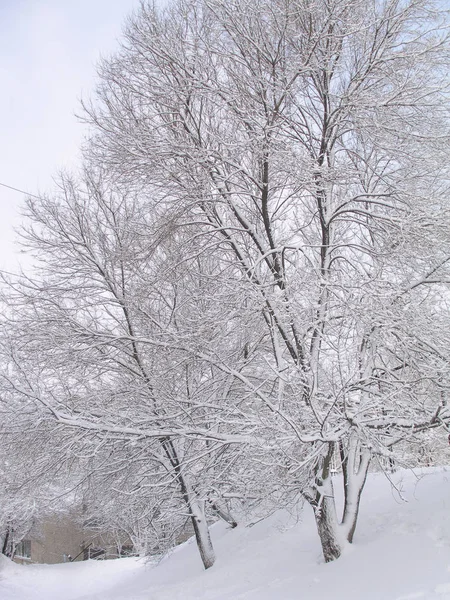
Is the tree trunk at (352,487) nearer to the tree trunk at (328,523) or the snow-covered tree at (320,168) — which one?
the snow-covered tree at (320,168)

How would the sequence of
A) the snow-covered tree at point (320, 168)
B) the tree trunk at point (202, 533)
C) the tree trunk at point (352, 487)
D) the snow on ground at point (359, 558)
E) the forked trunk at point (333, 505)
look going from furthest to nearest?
the tree trunk at point (202, 533) < the tree trunk at point (352, 487) < the forked trunk at point (333, 505) < the snow-covered tree at point (320, 168) < the snow on ground at point (359, 558)

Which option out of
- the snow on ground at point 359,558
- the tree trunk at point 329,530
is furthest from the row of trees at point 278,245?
the snow on ground at point 359,558

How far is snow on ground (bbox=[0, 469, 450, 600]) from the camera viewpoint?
5559mm

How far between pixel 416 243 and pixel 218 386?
3.76 meters

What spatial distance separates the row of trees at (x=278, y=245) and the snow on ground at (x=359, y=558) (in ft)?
2.01

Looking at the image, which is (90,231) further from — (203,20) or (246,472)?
(246,472)

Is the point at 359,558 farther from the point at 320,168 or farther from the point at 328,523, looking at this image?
the point at 320,168

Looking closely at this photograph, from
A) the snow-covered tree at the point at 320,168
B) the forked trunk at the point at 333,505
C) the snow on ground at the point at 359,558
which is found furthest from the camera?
the forked trunk at the point at 333,505

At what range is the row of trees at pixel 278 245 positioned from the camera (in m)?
5.89

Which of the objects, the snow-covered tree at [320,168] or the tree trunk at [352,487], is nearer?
the snow-covered tree at [320,168]

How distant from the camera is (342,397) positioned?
17.3 ft

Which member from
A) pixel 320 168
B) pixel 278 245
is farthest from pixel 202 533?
pixel 320 168

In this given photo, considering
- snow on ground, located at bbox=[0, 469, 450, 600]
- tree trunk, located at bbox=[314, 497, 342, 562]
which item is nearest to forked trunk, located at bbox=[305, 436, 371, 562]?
tree trunk, located at bbox=[314, 497, 342, 562]

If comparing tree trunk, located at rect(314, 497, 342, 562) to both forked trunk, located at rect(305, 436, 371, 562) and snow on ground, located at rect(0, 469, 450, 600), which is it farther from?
snow on ground, located at rect(0, 469, 450, 600)
